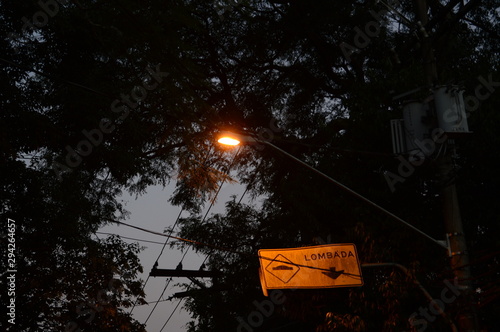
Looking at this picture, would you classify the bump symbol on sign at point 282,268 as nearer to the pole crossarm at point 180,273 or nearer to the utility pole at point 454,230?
the utility pole at point 454,230

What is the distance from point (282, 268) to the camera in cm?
1016

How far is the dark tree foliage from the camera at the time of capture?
11164mm

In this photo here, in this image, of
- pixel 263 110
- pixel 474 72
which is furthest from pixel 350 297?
pixel 263 110

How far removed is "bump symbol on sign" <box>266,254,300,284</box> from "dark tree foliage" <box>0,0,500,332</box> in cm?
203

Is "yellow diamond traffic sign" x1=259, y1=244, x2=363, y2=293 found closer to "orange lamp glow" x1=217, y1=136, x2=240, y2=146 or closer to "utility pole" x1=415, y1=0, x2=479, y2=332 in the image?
"utility pole" x1=415, y1=0, x2=479, y2=332

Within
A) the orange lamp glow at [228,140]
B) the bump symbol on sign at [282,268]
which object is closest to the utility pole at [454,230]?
the bump symbol on sign at [282,268]

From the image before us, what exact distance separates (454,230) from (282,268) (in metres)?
3.41

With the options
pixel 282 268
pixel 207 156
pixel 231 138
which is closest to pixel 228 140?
pixel 231 138

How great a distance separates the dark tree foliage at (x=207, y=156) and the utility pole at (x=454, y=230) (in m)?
0.19

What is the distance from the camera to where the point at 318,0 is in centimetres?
1697

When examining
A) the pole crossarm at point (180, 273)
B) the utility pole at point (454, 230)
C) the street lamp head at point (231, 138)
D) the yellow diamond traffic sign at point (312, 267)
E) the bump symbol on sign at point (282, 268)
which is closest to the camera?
the street lamp head at point (231, 138)

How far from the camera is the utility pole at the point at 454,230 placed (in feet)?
25.4

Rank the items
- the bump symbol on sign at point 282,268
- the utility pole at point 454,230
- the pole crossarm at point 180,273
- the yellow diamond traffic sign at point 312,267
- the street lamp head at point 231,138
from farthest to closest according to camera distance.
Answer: the pole crossarm at point 180,273
the bump symbol on sign at point 282,268
the yellow diamond traffic sign at point 312,267
the utility pole at point 454,230
the street lamp head at point 231,138

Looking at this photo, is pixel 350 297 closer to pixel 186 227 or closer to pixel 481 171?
pixel 481 171
